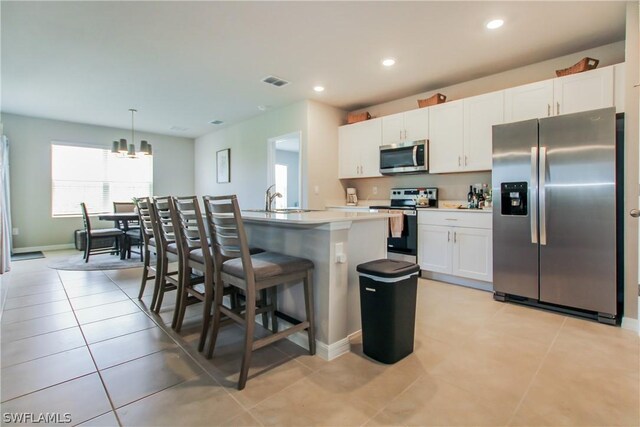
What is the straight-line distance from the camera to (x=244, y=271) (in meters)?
1.78

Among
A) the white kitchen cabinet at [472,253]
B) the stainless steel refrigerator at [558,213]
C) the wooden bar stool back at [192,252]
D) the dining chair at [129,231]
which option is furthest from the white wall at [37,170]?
the stainless steel refrigerator at [558,213]

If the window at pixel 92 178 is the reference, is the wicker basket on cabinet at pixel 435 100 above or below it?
above

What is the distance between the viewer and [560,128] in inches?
107

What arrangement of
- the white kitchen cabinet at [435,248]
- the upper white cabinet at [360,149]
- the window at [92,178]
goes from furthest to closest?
the window at [92,178] < the upper white cabinet at [360,149] < the white kitchen cabinet at [435,248]

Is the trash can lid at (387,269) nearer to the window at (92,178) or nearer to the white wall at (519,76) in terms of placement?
the white wall at (519,76)

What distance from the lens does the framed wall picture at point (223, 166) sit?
6578 millimetres

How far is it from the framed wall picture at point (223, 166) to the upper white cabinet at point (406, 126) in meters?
3.47

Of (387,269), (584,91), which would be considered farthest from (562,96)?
(387,269)

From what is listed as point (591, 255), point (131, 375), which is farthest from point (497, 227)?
point (131, 375)

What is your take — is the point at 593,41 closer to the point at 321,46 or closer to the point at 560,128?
the point at 560,128

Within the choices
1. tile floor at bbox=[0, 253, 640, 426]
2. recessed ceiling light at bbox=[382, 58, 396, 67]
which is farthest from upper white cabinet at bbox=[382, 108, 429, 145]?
tile floor at bbox=[0, 253, 640, 426]

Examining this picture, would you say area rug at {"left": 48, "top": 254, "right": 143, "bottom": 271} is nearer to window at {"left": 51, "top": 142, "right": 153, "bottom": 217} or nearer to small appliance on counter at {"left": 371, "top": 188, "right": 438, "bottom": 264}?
window at {"left": 51, "top": 142, "right": 153, "bottom": 217}

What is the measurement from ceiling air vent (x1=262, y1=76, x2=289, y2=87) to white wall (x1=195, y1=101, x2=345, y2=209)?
72 cm

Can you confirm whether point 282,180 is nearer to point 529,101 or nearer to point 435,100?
point 435,100
